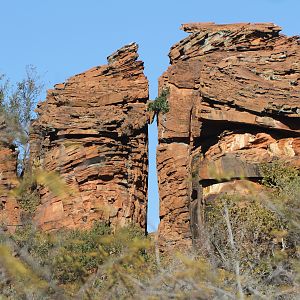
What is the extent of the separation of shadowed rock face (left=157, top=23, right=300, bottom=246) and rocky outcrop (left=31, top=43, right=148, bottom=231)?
1.15 metres

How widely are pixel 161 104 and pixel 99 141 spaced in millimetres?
3135

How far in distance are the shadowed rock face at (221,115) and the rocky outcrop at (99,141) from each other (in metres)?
1.15

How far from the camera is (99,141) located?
3453 centimetres

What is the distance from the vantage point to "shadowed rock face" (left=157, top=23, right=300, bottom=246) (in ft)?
97.3

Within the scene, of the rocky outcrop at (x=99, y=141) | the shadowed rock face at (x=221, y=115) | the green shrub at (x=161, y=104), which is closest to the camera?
the shadowed rock face at (x=221, y=115)

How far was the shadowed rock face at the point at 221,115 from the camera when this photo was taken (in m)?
29.7

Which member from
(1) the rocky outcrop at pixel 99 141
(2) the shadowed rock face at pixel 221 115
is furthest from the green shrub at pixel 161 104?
(1) the rocky outcrop at pixel 99 141

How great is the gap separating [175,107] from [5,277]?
28.8m

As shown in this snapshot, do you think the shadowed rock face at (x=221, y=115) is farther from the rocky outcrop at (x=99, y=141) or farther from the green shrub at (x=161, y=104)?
the rocky outcrop at (x=99, y=141)

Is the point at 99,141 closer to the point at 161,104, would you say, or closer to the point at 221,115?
the point at 161,104

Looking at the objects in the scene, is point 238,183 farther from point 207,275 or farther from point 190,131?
point 207,275

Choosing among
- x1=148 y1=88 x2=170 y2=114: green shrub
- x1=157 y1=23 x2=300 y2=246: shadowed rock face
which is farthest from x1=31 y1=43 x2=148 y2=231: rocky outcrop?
x1=157 y1=23 x2=300 y2=246: shadowed rock face

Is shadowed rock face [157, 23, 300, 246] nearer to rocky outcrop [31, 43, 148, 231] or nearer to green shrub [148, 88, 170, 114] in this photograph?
green shrub [148, 88, 170, 114]

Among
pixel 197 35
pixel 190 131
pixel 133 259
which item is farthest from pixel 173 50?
pixel 133 259
